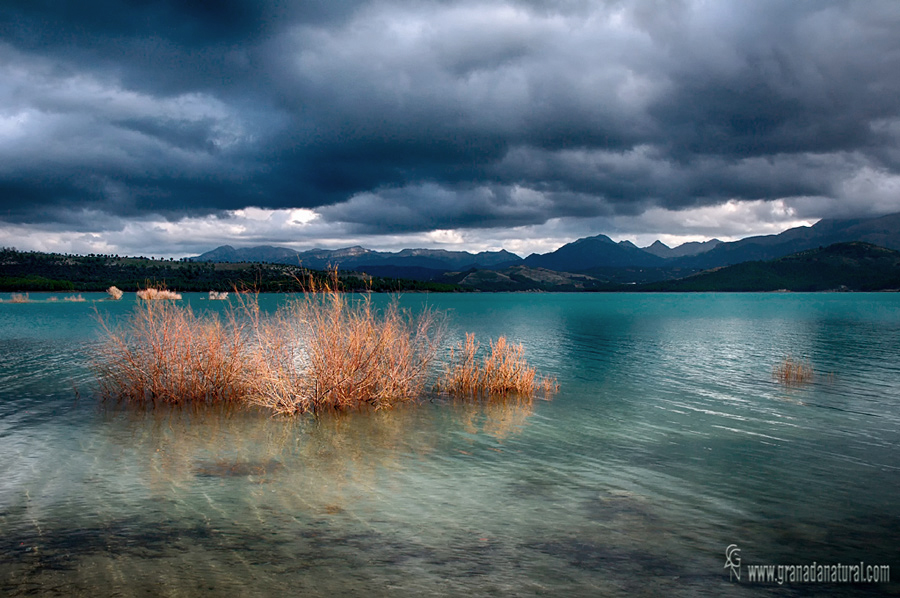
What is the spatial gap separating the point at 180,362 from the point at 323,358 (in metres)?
5.03

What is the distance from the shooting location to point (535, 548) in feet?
24.2

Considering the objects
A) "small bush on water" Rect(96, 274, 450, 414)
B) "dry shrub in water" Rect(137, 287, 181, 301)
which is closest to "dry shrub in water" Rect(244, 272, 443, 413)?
"small bush on water" Rect(96, 274, 450, 414)

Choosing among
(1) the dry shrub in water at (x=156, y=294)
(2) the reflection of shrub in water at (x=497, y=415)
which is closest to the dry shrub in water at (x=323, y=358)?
(2) the reflection of shrub in water at (x=497, y=415)

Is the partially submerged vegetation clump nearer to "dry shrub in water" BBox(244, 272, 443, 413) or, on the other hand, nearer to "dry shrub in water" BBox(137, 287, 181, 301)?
"dry shrub in water" BBox(244, 272, 443, 413)

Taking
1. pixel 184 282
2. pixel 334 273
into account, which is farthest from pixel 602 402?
pixel 184 282

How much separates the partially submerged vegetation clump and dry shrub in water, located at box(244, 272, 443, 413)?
0.09ft

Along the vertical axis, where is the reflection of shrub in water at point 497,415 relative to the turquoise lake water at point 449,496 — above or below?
below

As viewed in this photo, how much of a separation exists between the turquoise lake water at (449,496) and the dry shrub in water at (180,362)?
1.21 meters

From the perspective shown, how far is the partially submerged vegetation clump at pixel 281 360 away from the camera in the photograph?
1531cm

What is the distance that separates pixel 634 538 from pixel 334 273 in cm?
1031

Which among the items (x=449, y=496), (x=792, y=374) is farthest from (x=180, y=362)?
(x=792, y=374)

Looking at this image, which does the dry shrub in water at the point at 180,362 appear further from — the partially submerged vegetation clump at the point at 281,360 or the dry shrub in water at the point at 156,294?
the dry shrub in water at the point at 156,294

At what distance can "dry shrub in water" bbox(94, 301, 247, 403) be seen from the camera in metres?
16.7

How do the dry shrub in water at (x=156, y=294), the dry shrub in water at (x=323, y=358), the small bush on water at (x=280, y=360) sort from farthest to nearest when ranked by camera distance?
the dry shrub in water at (x=156, y=294) → the small bush on water at (x=280, y=360) → the dry shrub in water at (x=323, y=358)
